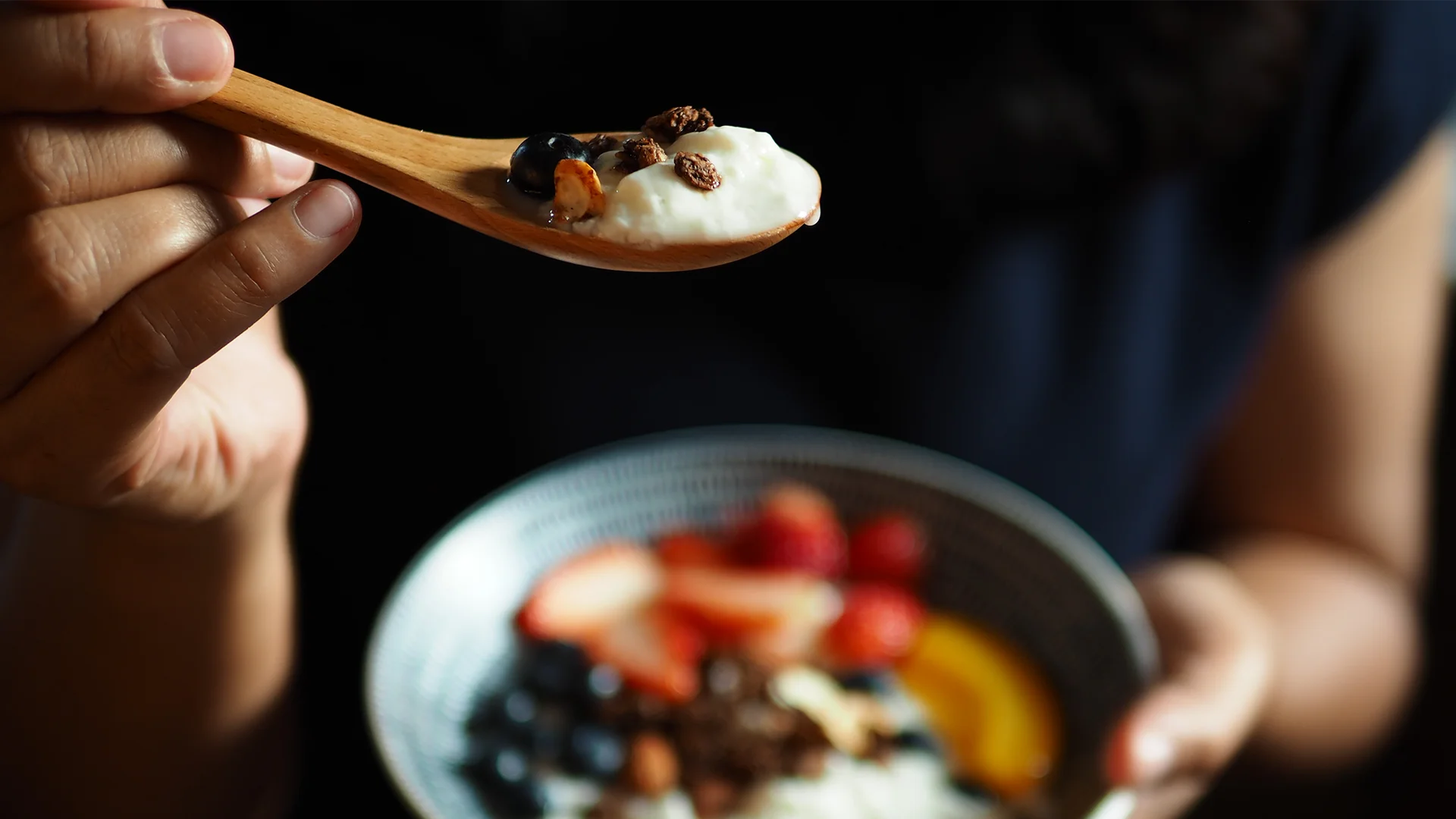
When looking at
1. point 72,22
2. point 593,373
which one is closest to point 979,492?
point 593,373

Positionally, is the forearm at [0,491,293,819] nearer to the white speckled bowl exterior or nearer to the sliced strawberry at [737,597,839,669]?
the white speckled bowl exterior

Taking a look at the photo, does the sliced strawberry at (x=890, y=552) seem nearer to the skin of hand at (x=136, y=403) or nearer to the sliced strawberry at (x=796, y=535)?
the sliced strawberry at (x=796, y=535)

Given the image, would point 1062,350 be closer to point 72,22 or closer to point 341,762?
point 341,762

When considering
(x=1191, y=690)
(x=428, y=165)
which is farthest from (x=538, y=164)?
(x=1191, y=690)

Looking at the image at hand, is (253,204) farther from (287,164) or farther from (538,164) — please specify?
(538,164)

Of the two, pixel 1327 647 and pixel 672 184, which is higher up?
pixel 1327 647
